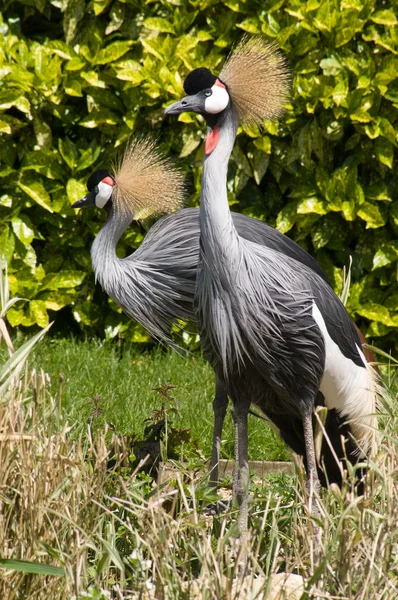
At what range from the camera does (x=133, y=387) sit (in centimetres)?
454

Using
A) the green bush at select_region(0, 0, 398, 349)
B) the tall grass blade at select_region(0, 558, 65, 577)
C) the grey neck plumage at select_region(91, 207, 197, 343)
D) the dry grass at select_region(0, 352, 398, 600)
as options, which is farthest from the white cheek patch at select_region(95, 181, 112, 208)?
the tall grass blade at select_region(0, 558, 65, 577)

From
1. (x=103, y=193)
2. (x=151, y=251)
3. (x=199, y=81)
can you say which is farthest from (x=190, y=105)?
(x=103, y=193)

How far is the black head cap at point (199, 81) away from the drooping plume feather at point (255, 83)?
7cm

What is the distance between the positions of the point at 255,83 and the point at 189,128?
→ 223cm

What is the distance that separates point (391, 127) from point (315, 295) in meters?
2.14

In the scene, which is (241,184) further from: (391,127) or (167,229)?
(167,229)

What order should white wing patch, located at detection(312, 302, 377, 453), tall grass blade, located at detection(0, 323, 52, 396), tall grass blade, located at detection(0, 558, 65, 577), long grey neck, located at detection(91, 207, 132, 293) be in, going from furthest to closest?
1. long grey neck, located at detection(91, 207, 132, 293)
2. white wing patch, located at detection(312, 302, 377, 453)
3. tall grass blade, located at detection(0, 323, 52, 396)
4. tall grass blade, located at detection(0, 558, 65, 577)

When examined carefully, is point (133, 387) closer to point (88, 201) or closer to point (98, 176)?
point (88, 201)

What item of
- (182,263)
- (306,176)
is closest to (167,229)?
(182,263)

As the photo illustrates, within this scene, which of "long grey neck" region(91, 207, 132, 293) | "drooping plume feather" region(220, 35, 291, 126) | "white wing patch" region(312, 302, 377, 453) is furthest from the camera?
"long grey neck" region(91, 207, 132, 293)

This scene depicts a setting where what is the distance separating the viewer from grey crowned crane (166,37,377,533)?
9.13ft

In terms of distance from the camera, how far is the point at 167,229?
12.7 ft

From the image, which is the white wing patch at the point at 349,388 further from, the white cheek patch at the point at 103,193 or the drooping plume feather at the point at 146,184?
the white cheek patch at the point at 103,193

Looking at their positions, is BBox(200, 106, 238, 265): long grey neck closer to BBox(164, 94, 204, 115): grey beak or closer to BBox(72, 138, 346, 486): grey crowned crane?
BBox(164, 94, 204, 115): grey beak
